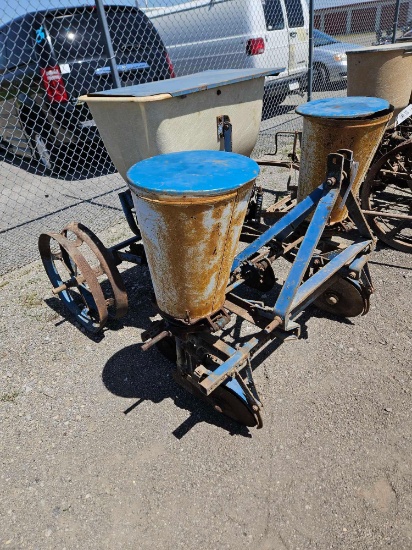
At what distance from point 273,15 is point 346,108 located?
5578 millimetres

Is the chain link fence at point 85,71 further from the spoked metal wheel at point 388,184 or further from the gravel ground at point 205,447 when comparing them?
the spoked metal wheel at point 388,184

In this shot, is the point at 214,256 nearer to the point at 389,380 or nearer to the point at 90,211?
the point at 389,380

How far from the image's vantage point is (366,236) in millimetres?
2662

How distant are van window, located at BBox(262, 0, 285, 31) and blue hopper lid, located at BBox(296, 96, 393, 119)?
508cm

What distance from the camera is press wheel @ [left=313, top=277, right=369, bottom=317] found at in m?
2.68

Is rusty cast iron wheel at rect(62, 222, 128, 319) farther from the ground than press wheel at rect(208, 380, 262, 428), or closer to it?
farther from the ground

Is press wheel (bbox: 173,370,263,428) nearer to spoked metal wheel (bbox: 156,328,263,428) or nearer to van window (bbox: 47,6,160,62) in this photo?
spoked metal wheel (bbox: 156,328,263,428)

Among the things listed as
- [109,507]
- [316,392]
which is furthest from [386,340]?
[109,507]

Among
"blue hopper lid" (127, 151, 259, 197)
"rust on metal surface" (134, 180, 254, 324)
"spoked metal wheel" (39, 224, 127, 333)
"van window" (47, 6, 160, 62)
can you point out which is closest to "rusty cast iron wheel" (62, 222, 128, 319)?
"spoked metal wheel" (39, 224, 127, 333)

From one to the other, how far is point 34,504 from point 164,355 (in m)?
1.03

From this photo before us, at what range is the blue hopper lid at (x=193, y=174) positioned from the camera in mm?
1637

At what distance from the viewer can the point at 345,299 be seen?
280cm

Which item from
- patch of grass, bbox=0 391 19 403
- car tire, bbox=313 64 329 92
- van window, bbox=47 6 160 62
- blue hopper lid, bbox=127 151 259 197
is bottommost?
car tire, bbox=313 64 329 92

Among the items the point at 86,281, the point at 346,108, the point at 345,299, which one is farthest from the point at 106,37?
the point at 345,299
